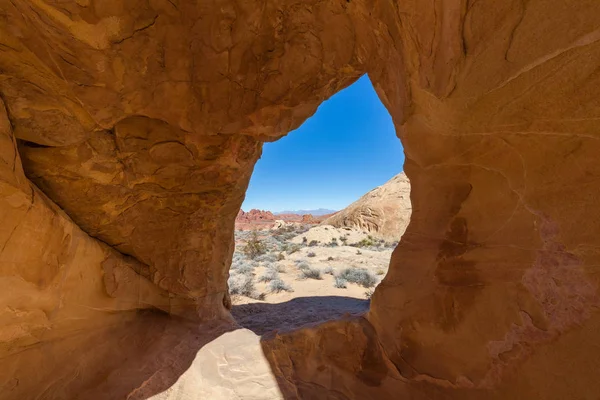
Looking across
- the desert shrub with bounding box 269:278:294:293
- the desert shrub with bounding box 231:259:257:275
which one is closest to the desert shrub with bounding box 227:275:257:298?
the desert shrub with bounding box 269:278:294:293

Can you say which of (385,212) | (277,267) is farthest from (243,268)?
(385,212)

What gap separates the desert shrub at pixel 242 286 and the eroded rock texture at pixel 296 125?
3463 mm

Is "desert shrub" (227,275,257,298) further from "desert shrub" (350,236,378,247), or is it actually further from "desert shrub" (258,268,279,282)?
"desert shrub" (350,236,378,247)

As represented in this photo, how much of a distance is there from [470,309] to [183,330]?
354 cm

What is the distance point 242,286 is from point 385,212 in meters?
13.7

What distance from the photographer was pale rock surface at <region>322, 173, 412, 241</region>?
17.8 meters

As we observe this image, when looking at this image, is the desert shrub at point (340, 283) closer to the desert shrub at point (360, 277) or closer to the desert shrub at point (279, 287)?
the desert shrub at point (360, 277)

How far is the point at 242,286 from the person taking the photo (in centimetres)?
759

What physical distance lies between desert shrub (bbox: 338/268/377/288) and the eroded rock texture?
579 centimetres

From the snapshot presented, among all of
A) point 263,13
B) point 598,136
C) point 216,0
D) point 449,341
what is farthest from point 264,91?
point 449,341

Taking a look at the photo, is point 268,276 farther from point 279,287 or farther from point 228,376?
point 228,376

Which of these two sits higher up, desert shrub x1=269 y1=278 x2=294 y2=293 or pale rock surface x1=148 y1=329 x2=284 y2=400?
desert shrub x1=269 y1=278 x2=294 y2=293

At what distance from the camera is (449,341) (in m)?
2.02

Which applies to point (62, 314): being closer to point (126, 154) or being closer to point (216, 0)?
point (126, 154)
